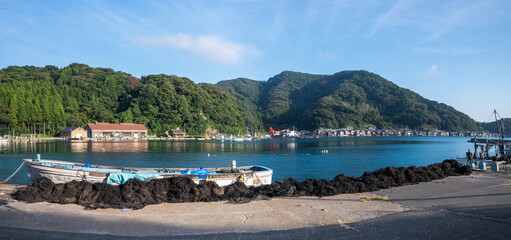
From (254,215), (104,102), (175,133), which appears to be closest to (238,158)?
(254,215)

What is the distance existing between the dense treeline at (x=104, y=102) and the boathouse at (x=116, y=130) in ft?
22.8

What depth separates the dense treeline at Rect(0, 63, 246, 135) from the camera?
307 ft

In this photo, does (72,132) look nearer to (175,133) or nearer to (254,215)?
(175,133)

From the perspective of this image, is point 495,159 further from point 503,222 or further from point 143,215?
point 143,215

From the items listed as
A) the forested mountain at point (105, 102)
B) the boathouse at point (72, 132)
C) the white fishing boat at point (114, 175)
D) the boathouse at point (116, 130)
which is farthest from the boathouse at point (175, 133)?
the white fishing boat at point (114, 175)

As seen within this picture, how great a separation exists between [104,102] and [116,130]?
28031 millimetres

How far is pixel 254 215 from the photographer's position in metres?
10.2

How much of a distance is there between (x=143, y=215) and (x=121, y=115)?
129 meters

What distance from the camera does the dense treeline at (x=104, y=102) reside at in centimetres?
9369

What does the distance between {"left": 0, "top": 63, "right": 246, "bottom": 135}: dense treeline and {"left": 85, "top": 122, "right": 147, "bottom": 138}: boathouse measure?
273 inches

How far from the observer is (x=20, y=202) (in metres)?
11.7

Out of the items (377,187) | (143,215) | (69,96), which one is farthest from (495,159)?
(69,96)

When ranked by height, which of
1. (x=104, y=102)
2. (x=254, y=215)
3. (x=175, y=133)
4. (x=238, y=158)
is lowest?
(x=238, y=158)

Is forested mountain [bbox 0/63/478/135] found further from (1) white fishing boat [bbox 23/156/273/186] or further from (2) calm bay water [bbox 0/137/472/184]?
(1) white fishing boat [bbox 23/156/273/186]
